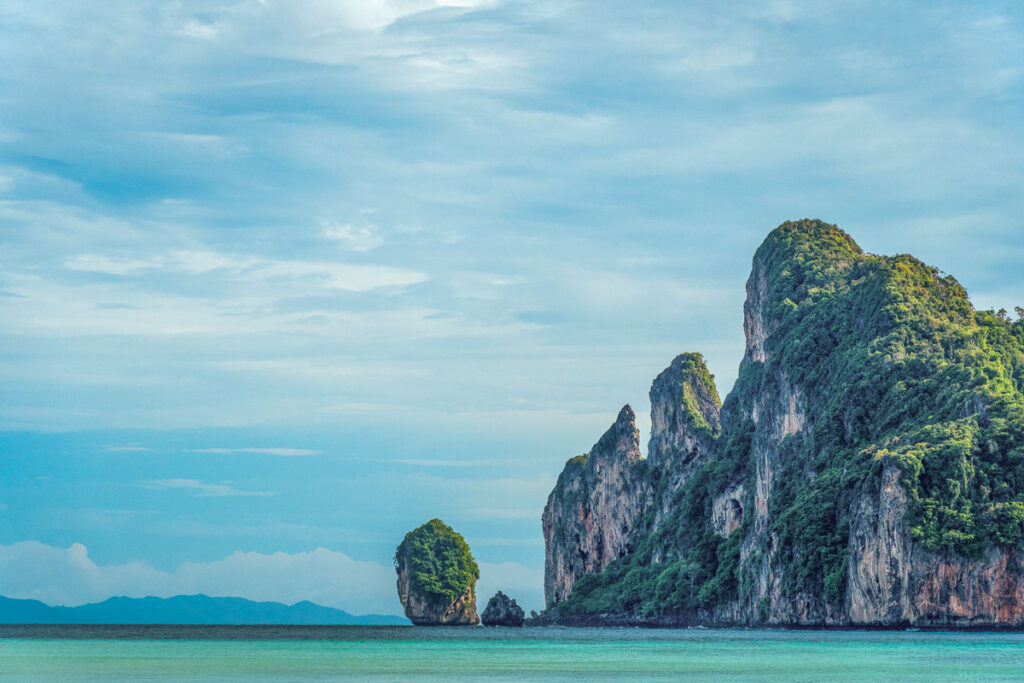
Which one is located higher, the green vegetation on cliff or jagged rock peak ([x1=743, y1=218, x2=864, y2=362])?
jagged rock peak ([x1=743, y1=218, x2=864, y2=362])

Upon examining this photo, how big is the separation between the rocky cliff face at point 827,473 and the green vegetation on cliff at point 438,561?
16.7 metres

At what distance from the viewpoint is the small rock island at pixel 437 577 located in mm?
→ 136125

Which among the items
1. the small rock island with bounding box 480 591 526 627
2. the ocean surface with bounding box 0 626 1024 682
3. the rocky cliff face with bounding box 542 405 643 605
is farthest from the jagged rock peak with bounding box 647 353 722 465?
the ocean surface with bounding box 0 626 1024 682

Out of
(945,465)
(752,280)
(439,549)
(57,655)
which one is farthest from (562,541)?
(57,655)

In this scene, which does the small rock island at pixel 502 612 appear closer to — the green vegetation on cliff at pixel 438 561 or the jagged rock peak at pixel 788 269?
the green vegetation on cliff at pixel 438 561

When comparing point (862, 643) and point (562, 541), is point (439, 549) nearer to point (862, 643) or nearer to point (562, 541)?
point (562, 541)

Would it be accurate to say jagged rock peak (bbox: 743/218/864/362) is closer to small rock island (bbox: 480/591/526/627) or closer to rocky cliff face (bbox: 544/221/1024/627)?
rocky cliff face (bbox: 544/221/1024/627)

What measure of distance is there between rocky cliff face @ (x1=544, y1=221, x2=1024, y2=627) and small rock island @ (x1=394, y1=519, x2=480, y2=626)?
15527mm

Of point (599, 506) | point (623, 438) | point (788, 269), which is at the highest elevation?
point (788, 269)

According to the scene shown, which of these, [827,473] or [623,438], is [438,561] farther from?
[827,473]

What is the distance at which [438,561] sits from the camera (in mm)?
138000

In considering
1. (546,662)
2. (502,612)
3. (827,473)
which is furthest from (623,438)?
(546,662)

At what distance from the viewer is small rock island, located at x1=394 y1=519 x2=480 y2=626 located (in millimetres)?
136125

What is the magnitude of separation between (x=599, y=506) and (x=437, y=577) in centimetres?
3265
